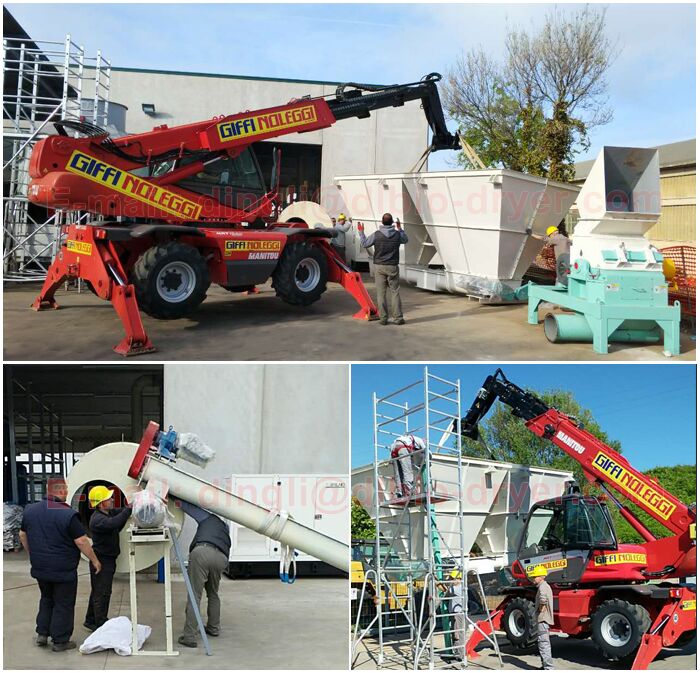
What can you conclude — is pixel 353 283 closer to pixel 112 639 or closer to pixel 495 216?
pixel 495 216

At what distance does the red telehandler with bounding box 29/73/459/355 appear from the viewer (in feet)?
27.7

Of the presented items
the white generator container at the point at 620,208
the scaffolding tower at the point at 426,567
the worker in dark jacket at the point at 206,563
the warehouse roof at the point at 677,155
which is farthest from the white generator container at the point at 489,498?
the warehouse roof at the point at 677,155

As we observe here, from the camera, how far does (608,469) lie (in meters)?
7.76

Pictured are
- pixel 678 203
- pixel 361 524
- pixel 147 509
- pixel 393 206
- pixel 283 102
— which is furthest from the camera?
pixel 678 203

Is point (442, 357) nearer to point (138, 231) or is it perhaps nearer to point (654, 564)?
point (654, 564)

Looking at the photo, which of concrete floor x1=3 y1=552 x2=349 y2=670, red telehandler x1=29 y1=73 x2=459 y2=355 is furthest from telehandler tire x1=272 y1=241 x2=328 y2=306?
concrete floor x1=3 y1=552 x2=349 y2=670

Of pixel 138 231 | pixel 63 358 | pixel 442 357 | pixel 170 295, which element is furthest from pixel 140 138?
pixel 442 357

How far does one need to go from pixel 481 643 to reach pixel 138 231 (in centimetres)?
619

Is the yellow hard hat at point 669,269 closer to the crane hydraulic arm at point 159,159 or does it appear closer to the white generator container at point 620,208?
the white generator container at point 620,208

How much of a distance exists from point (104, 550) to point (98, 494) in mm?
555

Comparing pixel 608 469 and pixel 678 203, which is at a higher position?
pixel 678 203

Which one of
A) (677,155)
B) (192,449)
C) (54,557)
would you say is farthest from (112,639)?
(677,155)

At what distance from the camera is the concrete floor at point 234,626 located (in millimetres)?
5332

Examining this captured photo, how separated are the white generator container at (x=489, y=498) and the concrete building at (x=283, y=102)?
10.3 metres
